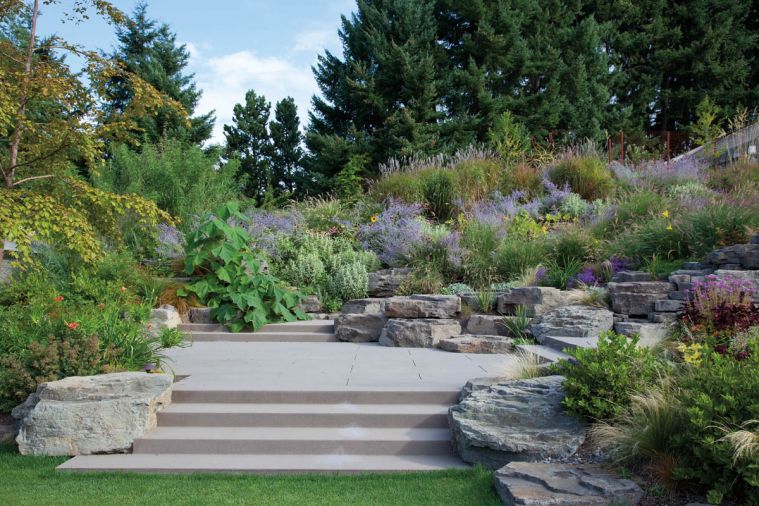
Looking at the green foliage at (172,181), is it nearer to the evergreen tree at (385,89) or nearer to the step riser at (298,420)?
the step riser at (298,420)

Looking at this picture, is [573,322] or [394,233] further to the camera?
[394,233]

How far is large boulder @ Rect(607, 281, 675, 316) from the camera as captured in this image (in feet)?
21.2

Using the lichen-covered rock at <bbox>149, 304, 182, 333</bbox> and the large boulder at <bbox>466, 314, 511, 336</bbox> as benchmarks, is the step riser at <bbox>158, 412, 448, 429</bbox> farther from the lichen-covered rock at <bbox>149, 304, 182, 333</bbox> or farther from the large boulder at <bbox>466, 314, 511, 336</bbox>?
the large boulder at <bbox>466, 314, 511, 336</bbox>

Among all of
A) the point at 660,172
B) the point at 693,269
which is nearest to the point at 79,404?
the point at 693,269

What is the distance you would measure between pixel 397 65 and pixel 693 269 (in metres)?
14.0

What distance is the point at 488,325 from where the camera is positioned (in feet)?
23.3

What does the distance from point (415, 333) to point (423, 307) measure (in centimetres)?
36

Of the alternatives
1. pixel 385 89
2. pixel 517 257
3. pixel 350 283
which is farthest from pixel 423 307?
pixel 385 89

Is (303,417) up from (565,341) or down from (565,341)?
down

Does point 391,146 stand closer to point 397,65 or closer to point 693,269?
point 397,65

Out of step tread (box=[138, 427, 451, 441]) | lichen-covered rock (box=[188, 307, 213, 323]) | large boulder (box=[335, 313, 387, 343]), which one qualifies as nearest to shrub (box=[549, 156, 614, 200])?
large boulder (box=[335, 313, 387, 343])

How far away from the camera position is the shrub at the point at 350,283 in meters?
8.15

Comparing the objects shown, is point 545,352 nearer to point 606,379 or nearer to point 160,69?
point 606,379

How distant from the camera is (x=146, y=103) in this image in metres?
5.63
